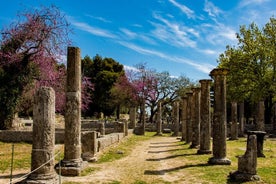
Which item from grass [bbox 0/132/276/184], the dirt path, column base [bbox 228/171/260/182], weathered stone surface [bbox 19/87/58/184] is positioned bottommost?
the dirt path

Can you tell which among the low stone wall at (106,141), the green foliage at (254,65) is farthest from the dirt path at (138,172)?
the green foliage at (254,65)

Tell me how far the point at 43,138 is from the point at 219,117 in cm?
827

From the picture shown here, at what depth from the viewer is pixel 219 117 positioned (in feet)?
46.0

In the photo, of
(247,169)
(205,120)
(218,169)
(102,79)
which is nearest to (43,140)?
(247,169)

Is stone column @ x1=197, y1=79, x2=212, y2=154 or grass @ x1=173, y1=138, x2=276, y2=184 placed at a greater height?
stone column @ x1=197, y1=79, x2=212, y2=154

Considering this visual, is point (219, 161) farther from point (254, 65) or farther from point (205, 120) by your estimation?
point (254, 65)

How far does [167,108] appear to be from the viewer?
5481 centimetres

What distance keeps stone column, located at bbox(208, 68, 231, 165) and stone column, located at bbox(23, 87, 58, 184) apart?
24.2 ft

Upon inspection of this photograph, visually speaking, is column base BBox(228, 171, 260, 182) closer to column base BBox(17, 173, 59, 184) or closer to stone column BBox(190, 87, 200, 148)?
column base BBox(17, 173, 59, 184)

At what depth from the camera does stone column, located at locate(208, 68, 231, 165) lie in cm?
1354

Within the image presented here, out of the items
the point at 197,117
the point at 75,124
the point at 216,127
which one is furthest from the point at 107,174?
the point at 197,117

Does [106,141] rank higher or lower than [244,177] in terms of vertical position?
higher

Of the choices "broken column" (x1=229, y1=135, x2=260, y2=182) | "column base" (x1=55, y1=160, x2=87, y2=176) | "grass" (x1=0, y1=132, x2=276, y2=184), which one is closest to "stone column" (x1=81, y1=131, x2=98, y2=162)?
"grass" (x1=0, y1=132, x2=276, y2=184)

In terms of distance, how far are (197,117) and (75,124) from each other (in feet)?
31.6
